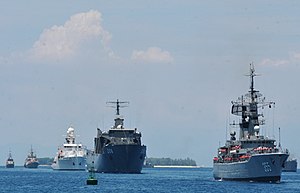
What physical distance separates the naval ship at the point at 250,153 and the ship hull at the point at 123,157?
5137cm

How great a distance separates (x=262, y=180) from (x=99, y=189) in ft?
77.7

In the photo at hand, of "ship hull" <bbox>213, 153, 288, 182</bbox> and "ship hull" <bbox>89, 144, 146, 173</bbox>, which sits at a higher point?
"ship hull" <bbox>89, 144, 146, 173</bbox>

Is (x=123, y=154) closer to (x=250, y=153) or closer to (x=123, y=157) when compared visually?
(x=123, y=157)

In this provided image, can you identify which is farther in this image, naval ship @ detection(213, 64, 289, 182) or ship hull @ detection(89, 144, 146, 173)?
ship hull @ detection(89, 144, 146, 173)

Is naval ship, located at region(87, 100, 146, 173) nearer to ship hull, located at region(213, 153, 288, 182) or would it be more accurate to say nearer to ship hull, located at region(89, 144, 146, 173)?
ship hull, located at region(89, 144, 146, 173)

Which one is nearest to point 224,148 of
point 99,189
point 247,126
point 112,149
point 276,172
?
point 247,126

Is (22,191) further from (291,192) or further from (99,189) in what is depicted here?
(291,192)

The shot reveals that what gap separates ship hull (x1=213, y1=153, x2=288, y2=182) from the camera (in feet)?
393

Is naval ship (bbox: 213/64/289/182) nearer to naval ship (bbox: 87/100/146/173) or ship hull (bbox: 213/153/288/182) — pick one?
ship hull (bbox: 213/153/288/182)

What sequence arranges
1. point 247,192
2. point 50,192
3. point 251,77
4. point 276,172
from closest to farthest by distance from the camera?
point 247,192 → point 50,192 → point 276,172 → point 251,77

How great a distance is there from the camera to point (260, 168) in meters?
122

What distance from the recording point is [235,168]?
130000 millimetres

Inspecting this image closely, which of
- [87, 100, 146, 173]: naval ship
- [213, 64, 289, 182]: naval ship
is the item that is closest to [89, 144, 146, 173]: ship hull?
[87, 100, 146, 173]: naval ship

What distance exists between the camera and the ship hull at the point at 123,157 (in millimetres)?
191625
